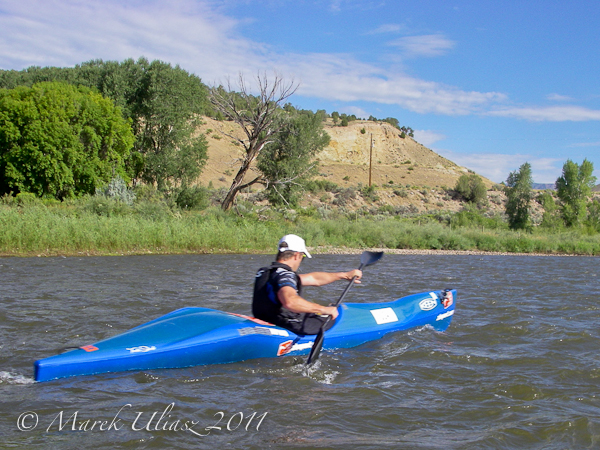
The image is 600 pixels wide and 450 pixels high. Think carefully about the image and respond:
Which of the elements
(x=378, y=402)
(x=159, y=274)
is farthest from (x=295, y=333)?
(x=159, y=274)

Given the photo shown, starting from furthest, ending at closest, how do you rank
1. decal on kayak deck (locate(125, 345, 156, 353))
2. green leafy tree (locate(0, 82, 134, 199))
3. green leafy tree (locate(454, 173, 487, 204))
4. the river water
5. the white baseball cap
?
1. green leafy tree (locate(454, 173, 487, 204))
2. green leafy tree (locate(0, 82, 134, 199))
3. the white baseball cap
4. decal on kayak deck (locate(125, 345, 156, 353))
5. the river water

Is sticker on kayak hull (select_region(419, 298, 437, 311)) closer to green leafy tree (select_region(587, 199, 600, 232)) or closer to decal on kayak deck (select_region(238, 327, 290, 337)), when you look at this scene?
decal on kayak deck (select_region(238, 327, 290, 337))

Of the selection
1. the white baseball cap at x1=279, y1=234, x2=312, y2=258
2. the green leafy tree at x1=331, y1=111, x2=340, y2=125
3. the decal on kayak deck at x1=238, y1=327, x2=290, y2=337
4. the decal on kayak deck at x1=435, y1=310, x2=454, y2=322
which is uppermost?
the green leafy tree at x1=331, y1=111, x2=340, y2=125

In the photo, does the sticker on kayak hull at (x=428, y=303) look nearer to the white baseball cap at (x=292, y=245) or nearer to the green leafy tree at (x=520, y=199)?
the white baseball cap at (x=292, y=245)

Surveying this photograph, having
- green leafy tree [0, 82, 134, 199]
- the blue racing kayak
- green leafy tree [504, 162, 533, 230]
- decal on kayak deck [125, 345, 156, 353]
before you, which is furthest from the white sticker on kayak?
green leafy tree [504, 162, 533, 230]

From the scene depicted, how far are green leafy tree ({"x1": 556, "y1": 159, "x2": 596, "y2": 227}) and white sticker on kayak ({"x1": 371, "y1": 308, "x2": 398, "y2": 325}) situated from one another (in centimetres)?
2632

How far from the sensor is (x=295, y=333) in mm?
4863

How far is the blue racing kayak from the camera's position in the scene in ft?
13.4

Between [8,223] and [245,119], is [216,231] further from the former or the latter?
[245,119]

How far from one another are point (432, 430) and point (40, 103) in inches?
824

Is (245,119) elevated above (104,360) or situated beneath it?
elevated above

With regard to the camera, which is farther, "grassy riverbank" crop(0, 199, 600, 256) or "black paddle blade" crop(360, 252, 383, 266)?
"grassy riverbank" crop(0, 199, 600, 256)

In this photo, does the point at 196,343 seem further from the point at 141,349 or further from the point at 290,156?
the point at 290,156

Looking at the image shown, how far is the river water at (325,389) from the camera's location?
3291mm
